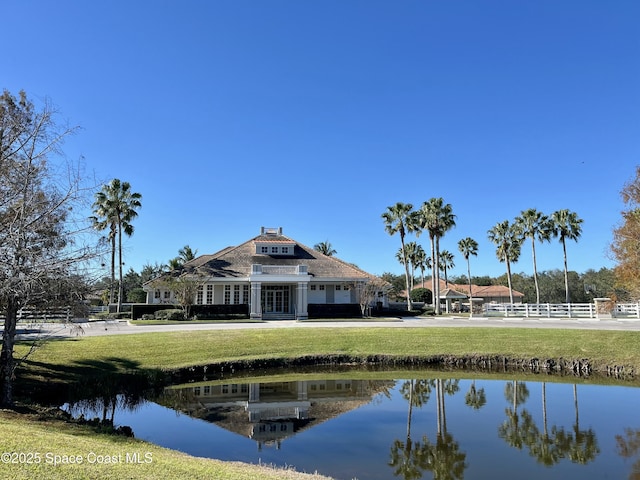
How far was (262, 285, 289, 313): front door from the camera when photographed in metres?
40.6

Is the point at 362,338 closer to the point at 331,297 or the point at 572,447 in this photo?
the point at 572,447

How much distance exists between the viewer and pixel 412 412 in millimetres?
13109

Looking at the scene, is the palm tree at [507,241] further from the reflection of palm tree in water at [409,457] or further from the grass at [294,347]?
the reflection of palm tree in water at [409,457]

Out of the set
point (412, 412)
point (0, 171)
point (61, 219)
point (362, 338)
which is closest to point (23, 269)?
point (61, 219)

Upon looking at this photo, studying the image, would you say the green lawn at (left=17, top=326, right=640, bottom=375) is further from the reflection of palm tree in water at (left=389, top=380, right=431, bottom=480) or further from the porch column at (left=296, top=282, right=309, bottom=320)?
the porch column at (left=296, top=282, right=309, bottom=320)

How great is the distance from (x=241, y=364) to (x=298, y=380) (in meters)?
3.03

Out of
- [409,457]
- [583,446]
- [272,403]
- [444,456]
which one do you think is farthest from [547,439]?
[272,403]

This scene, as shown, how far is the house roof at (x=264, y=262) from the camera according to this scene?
40.6 meters

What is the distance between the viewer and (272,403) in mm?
14227

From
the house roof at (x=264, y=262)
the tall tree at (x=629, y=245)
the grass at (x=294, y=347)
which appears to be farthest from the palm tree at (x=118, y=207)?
the tall tree at (x=629, y=245)

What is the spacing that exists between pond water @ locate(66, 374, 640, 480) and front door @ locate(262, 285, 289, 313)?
2335cm

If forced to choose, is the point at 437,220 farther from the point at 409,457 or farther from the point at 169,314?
the point at 409,457

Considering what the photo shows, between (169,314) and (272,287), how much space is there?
919 cm

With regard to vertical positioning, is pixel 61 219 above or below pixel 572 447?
above
